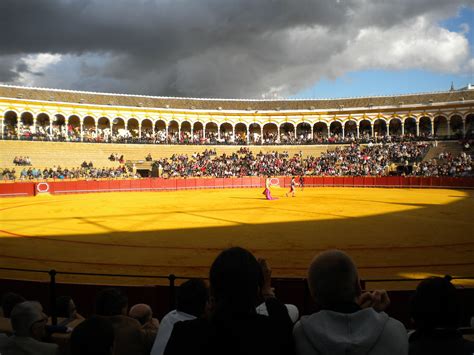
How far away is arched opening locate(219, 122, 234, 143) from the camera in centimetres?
6354

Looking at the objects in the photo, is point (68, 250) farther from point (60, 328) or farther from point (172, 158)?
point (172, 158)

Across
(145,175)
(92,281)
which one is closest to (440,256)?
(92,281)

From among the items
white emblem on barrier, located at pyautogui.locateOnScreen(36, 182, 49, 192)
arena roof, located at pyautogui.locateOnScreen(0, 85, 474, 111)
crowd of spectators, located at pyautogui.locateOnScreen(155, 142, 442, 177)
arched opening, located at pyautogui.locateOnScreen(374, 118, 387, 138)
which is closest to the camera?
white emblem on barrier, located at pyautogui.locateOnScreen(36, 182, 49, 192)

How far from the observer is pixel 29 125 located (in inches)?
2217

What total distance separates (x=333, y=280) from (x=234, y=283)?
0.51m

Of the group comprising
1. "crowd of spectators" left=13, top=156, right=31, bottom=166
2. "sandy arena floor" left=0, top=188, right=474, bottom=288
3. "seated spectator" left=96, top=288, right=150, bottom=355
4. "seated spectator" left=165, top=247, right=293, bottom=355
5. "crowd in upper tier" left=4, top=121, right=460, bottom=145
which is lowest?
"sandy arena floor" left=0, top=188, right=474, bottom=288

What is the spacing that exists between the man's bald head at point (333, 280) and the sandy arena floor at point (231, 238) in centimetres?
749

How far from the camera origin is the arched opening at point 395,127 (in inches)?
2441

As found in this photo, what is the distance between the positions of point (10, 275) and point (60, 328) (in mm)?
7628

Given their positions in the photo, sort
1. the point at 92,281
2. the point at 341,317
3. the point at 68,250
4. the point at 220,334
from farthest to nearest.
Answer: the point at 68,250, the point at 92,281, the point at 341,317, the point at 220,334

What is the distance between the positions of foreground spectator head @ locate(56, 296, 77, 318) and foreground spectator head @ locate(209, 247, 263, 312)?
3458 millimetres

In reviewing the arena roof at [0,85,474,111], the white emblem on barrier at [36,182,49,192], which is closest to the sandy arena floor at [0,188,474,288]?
the white emblem on barrier at [36,182,49,192]

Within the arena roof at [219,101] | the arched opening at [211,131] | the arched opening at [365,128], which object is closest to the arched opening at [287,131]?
the arena roof at [219,101]

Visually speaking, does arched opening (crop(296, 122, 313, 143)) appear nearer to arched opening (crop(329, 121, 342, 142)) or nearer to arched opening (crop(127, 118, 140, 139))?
arched opening (crop(329, 121, 342, 142))
